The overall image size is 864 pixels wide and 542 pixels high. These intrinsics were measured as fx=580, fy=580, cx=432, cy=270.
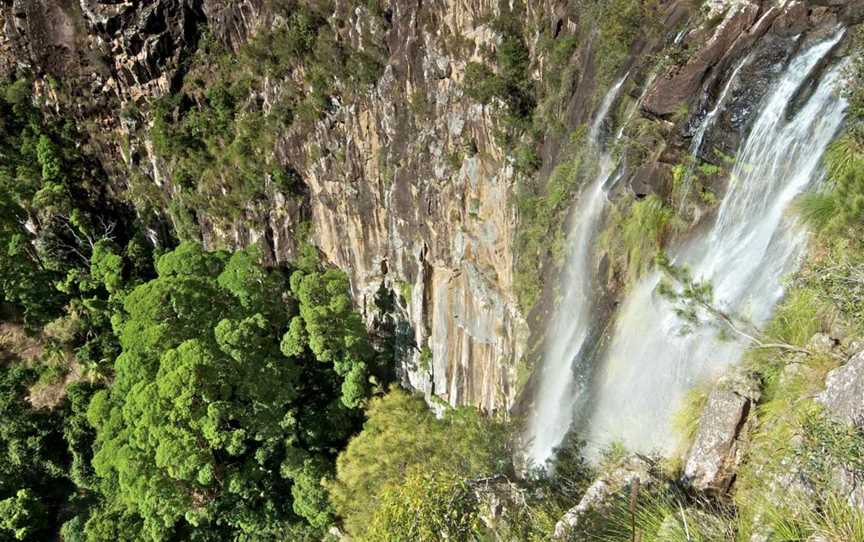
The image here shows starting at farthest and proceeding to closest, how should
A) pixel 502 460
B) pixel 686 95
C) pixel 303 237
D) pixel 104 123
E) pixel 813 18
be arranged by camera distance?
pixel 104 123 → pixel 303 237 → pixel 502 460 → pixel 686 95 → pixel 813 18

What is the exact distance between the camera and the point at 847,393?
570cm

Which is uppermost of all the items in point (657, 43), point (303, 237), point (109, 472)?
point (657, 43)

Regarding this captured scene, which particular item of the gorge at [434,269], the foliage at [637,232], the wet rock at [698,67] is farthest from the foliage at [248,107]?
the foliage at [637,232]

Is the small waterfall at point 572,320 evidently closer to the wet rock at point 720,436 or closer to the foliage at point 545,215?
the foliage at point 545,215

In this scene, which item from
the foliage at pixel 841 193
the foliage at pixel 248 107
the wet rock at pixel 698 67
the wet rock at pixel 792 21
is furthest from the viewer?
the foliage at pixel 248 107

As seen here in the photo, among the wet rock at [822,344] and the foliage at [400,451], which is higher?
the wet rock at [822,344]

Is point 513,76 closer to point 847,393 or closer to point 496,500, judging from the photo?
point 496,500

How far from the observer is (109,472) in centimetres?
1788

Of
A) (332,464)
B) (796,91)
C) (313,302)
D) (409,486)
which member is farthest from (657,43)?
(332,464)

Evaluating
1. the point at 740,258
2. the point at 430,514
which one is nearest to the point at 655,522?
the point at 430,514

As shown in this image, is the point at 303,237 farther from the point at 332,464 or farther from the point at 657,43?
the point at 657,43

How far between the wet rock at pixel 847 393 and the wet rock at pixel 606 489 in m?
2.18

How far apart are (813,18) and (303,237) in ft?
58.4

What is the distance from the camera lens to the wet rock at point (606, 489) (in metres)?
6.99
